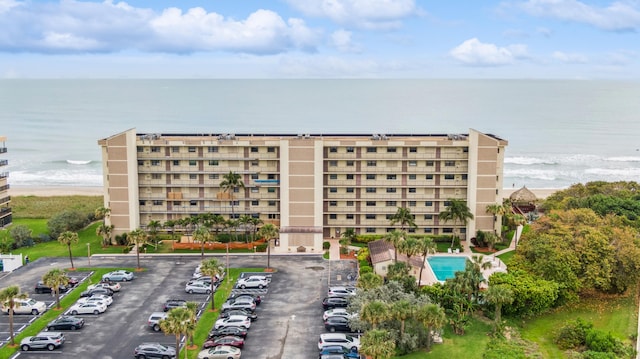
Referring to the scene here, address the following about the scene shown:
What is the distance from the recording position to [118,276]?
6562 cm

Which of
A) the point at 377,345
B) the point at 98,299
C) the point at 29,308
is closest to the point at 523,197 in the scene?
the point at 377,345

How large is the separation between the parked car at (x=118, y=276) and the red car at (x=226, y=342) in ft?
66.8

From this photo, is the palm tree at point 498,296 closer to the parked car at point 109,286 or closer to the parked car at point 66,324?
the parked car at point 66,324

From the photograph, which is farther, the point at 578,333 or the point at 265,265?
the point at 265,265

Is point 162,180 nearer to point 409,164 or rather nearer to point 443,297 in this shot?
point 409,164

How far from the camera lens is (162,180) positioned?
81.3 meters

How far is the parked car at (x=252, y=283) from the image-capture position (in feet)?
208

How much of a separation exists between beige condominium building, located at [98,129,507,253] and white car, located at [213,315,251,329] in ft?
85.3

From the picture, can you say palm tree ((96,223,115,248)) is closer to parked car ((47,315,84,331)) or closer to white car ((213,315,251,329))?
parked car ((47,315,84,331))

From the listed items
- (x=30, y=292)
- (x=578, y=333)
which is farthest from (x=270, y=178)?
(x=578, y=333)

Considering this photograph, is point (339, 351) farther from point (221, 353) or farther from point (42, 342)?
point (42, 342)

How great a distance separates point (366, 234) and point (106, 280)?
3429 cm

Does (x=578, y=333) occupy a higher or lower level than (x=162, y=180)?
lower

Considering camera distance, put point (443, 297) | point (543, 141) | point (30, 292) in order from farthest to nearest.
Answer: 1. point (543, 141)
2. point (30, 292)
3. point (443, 297)
